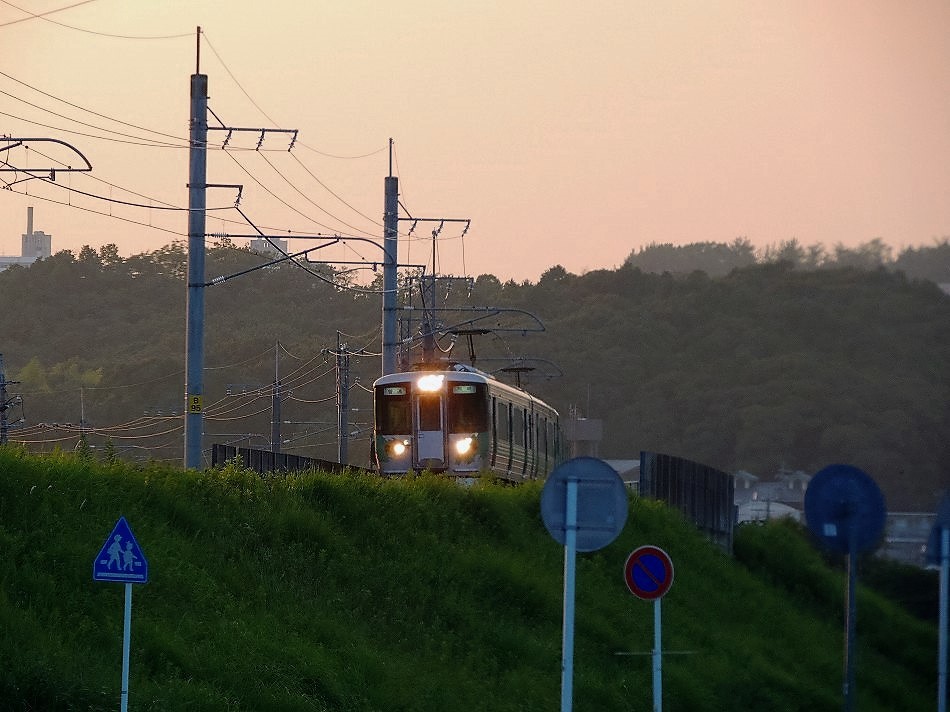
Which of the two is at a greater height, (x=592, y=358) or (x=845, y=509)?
(x=592, y=358)

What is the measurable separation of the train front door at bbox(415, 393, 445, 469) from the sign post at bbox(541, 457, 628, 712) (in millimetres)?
18150

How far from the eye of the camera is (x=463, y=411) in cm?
3053

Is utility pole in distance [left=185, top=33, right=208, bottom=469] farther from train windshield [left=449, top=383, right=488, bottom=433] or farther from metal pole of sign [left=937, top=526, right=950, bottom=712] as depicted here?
metal pole of sign [left=937, top=526, right=950, bottom=712]

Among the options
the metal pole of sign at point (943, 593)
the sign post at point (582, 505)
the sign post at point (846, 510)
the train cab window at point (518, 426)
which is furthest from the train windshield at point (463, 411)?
the sign post at point (582, 505)

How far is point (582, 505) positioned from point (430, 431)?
18342 mm

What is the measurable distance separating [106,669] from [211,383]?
67.1 meters

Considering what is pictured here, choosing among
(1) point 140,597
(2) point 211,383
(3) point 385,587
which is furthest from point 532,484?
(2) point 211,383

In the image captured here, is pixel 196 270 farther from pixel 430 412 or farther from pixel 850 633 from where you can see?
pixel 850 633

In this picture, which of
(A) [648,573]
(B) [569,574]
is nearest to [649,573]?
(A) [648,573]

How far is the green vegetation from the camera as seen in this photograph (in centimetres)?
1372

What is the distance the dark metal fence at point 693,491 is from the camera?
32.2 m

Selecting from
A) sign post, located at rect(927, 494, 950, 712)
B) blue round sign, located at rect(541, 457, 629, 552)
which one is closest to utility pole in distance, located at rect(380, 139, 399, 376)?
sign post, located at rect(927, 494, 950, 712)

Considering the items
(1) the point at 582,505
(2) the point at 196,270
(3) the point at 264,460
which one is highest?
(2) the point at 196,270

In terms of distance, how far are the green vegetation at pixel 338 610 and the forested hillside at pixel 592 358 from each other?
26391 millimetres
